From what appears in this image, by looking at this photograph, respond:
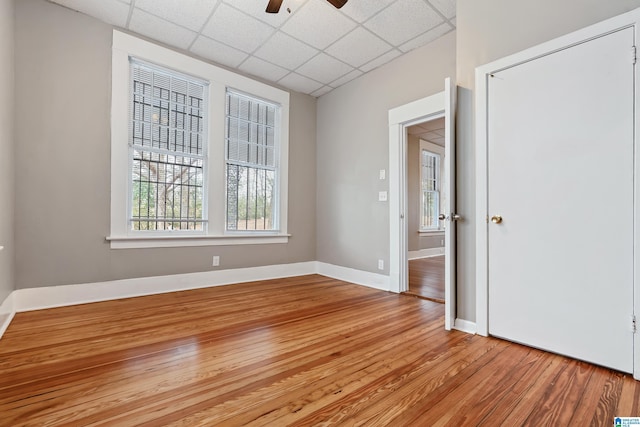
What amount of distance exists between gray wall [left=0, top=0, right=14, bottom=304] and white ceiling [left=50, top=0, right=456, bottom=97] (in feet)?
2.27

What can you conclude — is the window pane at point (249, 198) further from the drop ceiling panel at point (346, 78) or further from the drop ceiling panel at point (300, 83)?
the drop ceiling panel at point (346, 78)

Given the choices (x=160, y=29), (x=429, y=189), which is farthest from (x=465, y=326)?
(x=429, y=189)

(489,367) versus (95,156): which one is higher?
(95,156)

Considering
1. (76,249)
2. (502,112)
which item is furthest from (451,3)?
(76,249)

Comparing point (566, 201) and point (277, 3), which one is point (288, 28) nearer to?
Answer: point (277, 3)

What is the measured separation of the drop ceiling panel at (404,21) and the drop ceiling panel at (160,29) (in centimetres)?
199

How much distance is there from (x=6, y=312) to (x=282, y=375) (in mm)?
2348

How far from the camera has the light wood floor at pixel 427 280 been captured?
11.1 ft

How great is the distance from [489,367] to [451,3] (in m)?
3.00

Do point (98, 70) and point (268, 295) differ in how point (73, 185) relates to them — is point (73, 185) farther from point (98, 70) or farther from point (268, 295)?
point (268, 295)

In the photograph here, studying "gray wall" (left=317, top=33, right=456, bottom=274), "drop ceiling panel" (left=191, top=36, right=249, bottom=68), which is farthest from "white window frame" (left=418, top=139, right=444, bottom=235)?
"drop ceiling panel" (left=191, top=36, right=249, bottom=68)

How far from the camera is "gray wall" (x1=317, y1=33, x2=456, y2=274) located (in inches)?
132

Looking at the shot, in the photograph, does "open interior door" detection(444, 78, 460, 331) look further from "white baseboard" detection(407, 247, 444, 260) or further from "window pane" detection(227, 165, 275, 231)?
"white baseboard" detection(407, 247, 444, 260)

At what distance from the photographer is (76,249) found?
286 centimetres
